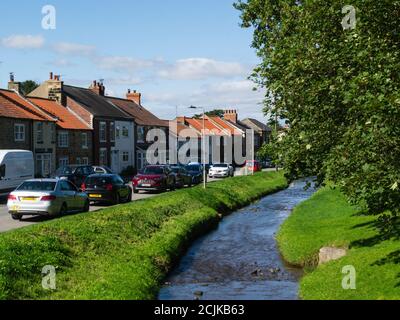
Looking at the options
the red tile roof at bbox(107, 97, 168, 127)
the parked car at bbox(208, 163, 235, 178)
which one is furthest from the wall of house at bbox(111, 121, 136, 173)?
the parked car at bbox(208, 163, 235, 178)

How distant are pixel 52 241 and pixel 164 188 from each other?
24253mm

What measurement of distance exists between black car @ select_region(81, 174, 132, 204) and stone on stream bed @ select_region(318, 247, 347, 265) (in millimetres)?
14404

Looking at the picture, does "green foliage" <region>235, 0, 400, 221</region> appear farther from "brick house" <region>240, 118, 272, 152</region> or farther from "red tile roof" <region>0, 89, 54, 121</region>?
"brick house" <region>240, 118, 272, 152</region>

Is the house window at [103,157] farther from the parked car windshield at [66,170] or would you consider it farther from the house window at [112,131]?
the parked car windshield at [66,170]

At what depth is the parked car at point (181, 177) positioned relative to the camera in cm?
4436

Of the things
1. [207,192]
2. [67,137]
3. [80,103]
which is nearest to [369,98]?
[207,192]

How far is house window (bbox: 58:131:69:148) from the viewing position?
2063 inches

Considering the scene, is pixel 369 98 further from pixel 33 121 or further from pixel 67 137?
pixel 67 137

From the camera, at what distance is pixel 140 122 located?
69062 mm

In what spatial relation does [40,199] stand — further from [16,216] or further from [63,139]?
[63,139]

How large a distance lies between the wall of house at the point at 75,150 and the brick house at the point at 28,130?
55.5 inches

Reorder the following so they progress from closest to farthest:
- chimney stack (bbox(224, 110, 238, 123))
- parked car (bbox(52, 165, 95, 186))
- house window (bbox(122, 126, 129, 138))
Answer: parked car (bbox(52, 165, 95, 186)) → house window (bbox(122, 126, 129, 138)) → chimney stack (bbox(224, 110, 238, 123))

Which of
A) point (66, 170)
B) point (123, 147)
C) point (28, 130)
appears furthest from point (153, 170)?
point (123, 147)

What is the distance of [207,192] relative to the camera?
121 feet
